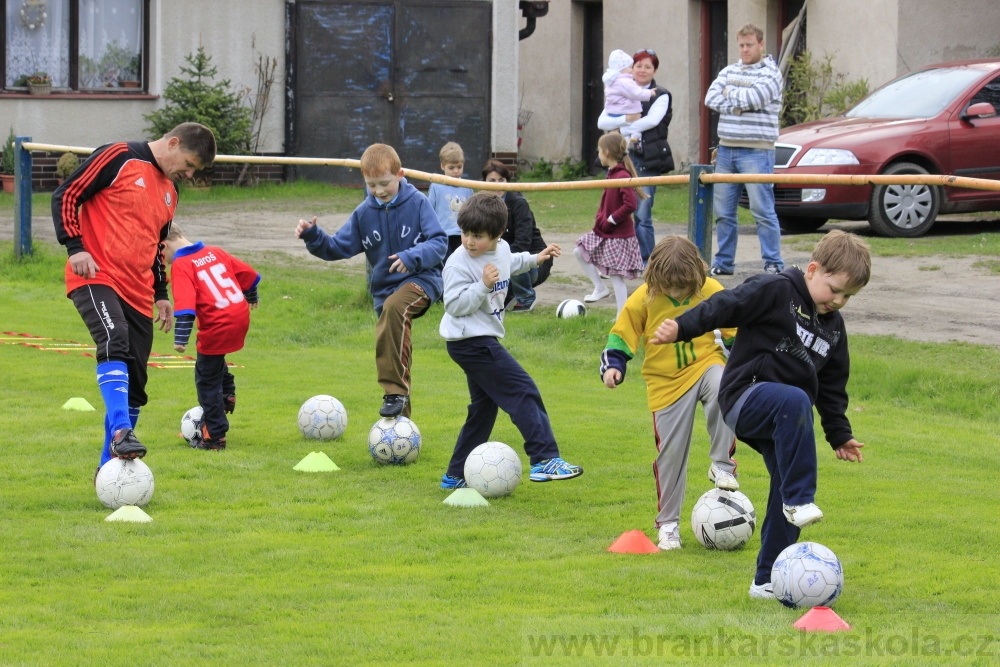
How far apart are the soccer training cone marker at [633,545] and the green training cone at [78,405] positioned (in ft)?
15.3

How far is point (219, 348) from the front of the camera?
8477 millimetres

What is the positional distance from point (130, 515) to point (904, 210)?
11683 millimetres

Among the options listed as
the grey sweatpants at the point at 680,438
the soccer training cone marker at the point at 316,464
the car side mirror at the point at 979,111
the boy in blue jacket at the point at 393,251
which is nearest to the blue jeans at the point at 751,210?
the car side mirror at the point at 979,111

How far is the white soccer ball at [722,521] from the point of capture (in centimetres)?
631

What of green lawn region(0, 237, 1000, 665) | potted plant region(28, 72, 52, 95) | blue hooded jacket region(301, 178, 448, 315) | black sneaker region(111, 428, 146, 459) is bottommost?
green lawn region(0, 237, 1000, 665)

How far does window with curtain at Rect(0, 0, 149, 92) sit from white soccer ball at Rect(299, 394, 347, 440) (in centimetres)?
1607

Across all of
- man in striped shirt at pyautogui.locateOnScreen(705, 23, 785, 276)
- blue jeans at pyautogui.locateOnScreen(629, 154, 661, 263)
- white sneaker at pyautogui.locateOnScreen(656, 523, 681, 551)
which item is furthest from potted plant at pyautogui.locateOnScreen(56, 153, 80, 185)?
white sneaker at pyautogui.locateOnScreen(656, 523, 681, 551)

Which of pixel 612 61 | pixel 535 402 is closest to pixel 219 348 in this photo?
pixel 535 402

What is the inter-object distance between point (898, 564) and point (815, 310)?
4.39 feet

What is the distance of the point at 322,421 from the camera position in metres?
8.68

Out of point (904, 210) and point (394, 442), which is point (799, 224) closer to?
point (904, 210)

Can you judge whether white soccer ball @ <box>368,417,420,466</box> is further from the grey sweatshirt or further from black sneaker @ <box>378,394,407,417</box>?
the grey sweatshirt

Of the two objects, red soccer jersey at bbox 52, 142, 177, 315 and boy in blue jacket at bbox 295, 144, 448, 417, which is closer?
red soccer jersey at bbox 52, 142, 177, 315

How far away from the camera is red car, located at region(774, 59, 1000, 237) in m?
Answer: 16.0
